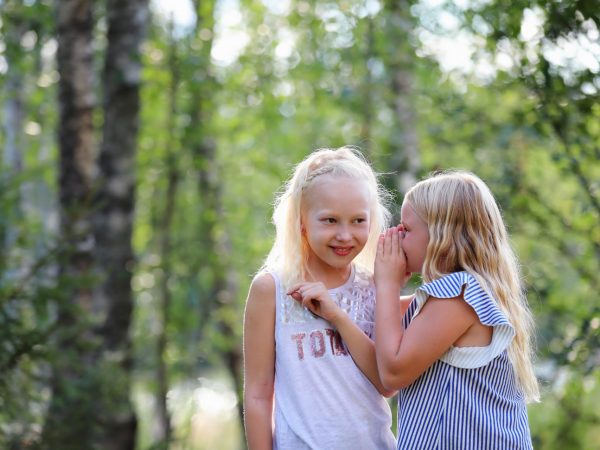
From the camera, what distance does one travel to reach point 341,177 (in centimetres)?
321

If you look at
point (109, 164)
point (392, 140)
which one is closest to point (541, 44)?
point (109, 164)

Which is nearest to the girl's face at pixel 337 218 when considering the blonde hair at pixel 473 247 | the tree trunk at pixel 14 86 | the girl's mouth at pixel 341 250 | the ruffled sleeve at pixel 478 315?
the girl's mouth at pixel 341 250

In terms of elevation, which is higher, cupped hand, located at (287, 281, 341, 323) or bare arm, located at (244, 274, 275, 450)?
cupped hand, located at (287, 281, 341, 323)

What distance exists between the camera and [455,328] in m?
2.96

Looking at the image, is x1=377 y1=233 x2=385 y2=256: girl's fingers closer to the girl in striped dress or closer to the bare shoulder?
the girl in striped dress

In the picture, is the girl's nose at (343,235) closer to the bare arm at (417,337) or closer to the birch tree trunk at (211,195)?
the bare arm at (417,337)

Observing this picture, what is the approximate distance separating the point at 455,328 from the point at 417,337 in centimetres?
12

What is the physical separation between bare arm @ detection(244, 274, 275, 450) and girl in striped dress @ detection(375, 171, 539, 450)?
380 mm

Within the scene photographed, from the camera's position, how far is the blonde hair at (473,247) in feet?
10.0

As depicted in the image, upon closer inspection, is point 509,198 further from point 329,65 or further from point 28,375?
point 329,65

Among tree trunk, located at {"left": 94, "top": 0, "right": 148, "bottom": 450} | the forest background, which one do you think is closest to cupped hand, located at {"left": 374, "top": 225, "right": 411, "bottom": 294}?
the forest background

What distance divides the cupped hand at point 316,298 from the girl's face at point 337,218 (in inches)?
5.3

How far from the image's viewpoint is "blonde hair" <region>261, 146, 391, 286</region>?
3.24 metres

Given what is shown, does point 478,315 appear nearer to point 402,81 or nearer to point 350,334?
point 350,334
